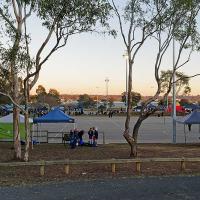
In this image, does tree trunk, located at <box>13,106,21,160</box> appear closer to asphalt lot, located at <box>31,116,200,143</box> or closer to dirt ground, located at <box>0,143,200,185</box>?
dirt ground, located at <box>0,143,200,185</box>

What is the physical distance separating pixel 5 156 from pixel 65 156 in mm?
3015

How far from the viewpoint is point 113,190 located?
14453 millimetres

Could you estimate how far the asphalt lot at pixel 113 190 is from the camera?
1334 cm

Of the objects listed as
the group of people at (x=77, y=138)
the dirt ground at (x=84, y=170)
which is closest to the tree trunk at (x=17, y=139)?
the dirt ground at (x=84, y=170)

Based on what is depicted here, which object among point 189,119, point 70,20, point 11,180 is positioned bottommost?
point 11,180

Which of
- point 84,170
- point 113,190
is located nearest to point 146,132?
point 84,170

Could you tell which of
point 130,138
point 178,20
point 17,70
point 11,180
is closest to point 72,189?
point 11,180

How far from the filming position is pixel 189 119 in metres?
33.8

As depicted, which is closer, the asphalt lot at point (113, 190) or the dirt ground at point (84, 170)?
the asphalt lot at point (113, 190)

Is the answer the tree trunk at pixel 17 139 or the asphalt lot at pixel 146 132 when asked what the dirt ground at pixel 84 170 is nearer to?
the tree trunk at pixel 17 139

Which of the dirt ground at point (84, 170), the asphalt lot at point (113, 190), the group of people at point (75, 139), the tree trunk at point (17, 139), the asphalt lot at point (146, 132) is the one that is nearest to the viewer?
the asphalt lot at point (113, 190)

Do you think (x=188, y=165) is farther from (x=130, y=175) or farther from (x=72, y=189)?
(x=72, y=189)

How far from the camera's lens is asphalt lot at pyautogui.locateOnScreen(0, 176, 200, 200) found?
13336mm

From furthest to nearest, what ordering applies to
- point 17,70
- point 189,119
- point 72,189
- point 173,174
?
point 189,119 → point 17,70 → point 173,174 → point 72,189
